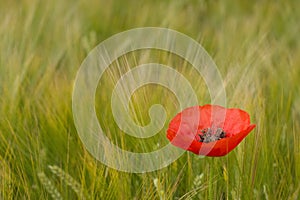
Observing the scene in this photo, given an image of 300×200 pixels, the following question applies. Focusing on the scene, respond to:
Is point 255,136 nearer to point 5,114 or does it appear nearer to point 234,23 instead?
point 5,114

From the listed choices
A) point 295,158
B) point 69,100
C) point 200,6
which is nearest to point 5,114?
point 69,100

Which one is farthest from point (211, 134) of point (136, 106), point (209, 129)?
point (136, 106)

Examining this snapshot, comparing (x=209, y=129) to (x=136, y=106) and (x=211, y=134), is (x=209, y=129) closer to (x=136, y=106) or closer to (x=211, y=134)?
(x=211, y=134)

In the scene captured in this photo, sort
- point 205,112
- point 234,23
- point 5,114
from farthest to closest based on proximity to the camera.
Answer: point 234,23
point 5,114
point 205,112

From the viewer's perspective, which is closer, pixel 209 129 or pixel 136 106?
pixel 209 129

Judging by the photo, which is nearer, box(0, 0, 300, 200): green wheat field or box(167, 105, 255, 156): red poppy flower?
box(167, 105, 255, 156): red poppy flower
